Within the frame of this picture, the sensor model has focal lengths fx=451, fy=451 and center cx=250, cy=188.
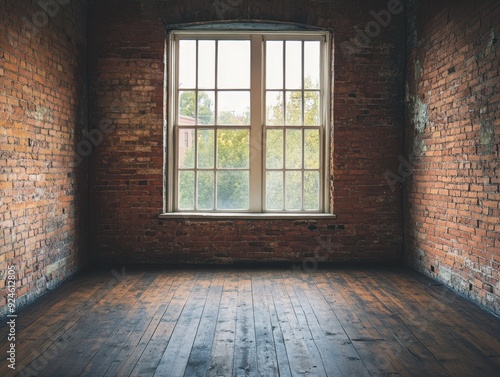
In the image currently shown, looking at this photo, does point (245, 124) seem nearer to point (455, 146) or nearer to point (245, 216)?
point (245, 216)

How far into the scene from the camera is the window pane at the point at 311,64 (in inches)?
235

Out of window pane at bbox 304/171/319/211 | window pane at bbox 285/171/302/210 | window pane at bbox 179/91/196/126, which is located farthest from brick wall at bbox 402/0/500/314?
window pane at bbox 179/91/196/126

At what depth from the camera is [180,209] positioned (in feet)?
19.5

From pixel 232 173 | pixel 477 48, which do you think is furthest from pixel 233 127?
pixel 477 48

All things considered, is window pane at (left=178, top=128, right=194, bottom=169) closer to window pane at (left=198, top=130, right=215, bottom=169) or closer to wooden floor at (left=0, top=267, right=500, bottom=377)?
window pane at (left=198, top=130, right=215, bottom=169)

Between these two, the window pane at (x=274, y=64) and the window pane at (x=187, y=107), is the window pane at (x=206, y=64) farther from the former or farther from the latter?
the window pane at (x=274, y=64)

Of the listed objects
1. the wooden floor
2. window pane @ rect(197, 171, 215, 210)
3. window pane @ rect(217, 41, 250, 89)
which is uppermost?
window pane @ rect(217, 41, 250, 89)

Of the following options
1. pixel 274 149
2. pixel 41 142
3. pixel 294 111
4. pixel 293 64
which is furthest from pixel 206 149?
pixel 41 142

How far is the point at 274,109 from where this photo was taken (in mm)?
5973

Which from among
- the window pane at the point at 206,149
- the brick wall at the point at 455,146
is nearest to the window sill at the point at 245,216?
the window pane at the point at 206,149

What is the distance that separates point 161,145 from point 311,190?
6.69ft

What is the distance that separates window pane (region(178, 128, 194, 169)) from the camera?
19.5ft

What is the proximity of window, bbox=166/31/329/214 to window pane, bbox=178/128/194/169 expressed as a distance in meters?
0.01

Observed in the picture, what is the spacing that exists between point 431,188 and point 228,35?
3198 millimetres
